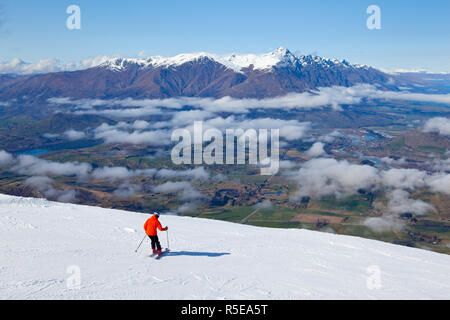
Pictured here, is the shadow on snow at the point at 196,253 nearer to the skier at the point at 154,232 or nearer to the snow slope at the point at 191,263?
the snow slope at the point at 191,263

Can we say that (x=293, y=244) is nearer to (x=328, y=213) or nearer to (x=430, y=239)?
(x=430, y=239)

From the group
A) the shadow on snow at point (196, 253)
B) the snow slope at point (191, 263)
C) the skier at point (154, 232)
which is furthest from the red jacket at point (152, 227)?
the shadow on snow at point (196, 253)

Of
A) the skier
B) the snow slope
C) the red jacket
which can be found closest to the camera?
the snow slope

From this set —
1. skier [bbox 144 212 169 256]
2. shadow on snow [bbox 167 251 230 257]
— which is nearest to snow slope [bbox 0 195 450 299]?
shadow on snow [bbox 167 251 230 257]

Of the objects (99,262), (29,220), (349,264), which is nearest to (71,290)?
(99,262)

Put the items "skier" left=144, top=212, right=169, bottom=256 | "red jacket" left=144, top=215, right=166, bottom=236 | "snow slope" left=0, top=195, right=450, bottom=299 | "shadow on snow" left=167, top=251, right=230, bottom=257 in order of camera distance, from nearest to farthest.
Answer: "snow slope" left=0, top=195, right=450, bottom=299 → "skier" left=144, top=212, right=169, bottom=256 → "red jacket" left=144, top=215, right=166, bottom=236 → "shadow on snow" left=167, top=251, right=230, bottom=257

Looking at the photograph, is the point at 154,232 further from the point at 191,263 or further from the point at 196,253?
the point at 196,253

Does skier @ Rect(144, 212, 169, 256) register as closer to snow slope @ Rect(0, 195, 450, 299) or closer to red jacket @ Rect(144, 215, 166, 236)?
red jacket @ Rect(144, 215, 166, 236)

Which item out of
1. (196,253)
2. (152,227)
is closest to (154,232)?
(152,227)
